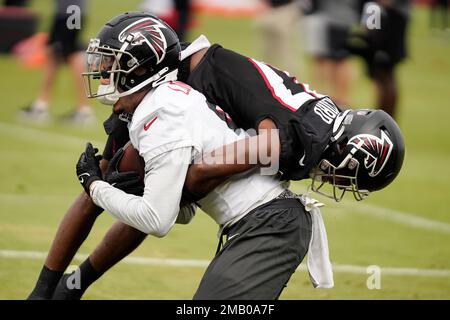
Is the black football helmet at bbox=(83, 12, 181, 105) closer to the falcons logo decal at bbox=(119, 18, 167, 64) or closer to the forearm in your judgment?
the falcons logo decal at bbox=(119, 18, 167, 64)

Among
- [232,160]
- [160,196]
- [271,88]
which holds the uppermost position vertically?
[271,88]

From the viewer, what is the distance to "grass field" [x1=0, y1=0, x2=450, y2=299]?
23.3 ft

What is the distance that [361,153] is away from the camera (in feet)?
17.9

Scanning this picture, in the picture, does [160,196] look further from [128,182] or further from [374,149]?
[374,149]

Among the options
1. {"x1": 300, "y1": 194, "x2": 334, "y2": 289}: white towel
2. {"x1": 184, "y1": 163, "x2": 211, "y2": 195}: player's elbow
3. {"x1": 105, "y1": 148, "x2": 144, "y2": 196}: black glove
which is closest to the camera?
{"x1": 184, "y1": 163, "x2": 211, "y2": 195}: player's elbow

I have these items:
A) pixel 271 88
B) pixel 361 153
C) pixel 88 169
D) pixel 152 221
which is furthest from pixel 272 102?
pixel 88 169

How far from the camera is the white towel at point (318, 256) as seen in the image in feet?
18.4

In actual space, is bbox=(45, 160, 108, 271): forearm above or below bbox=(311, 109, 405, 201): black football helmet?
below

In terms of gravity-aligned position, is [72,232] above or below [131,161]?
below

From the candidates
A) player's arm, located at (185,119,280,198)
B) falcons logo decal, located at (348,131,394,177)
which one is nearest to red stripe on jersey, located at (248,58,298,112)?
player's arm, located at (185,119,280,198)

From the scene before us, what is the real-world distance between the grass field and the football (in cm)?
142

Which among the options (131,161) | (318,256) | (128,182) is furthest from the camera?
(318,256)

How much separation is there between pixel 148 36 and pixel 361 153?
4.20ft

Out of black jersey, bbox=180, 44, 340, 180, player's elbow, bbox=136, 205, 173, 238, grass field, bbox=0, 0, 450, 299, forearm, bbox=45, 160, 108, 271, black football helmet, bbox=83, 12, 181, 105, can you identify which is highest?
black football helmet, bbox=83, 12, 181, 105
